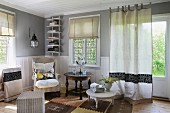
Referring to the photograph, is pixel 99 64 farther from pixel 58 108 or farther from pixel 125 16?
pixel 58 108

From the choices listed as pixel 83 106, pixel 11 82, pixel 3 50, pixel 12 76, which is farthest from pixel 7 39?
pixel 83 106

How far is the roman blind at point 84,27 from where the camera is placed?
4.39 m

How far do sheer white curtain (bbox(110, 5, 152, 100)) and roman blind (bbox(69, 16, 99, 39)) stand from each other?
0.70 metres

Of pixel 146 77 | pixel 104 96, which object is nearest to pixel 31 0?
pixel 104 96

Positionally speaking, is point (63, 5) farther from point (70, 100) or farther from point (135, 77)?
point (135, 77)

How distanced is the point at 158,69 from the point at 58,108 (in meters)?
2.79

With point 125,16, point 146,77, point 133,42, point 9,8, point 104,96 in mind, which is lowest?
point 104,96

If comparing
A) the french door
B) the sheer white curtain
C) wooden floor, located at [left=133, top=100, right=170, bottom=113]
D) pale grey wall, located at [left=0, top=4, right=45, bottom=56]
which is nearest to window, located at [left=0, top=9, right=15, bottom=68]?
pale grey wall, located at [left=0, top=4, right=45, bottom=56]

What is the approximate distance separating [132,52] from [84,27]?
1.75 metres

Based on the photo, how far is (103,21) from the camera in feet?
14.2

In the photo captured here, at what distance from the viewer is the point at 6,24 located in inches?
152

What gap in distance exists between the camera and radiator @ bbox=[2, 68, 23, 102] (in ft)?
11.5

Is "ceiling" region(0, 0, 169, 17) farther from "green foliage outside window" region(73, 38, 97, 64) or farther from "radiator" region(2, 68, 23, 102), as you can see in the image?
"radiator" region(2, 68, 23, 102)

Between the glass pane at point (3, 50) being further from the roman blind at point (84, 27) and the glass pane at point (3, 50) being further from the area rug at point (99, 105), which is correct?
the area rug at point (99, 105)
